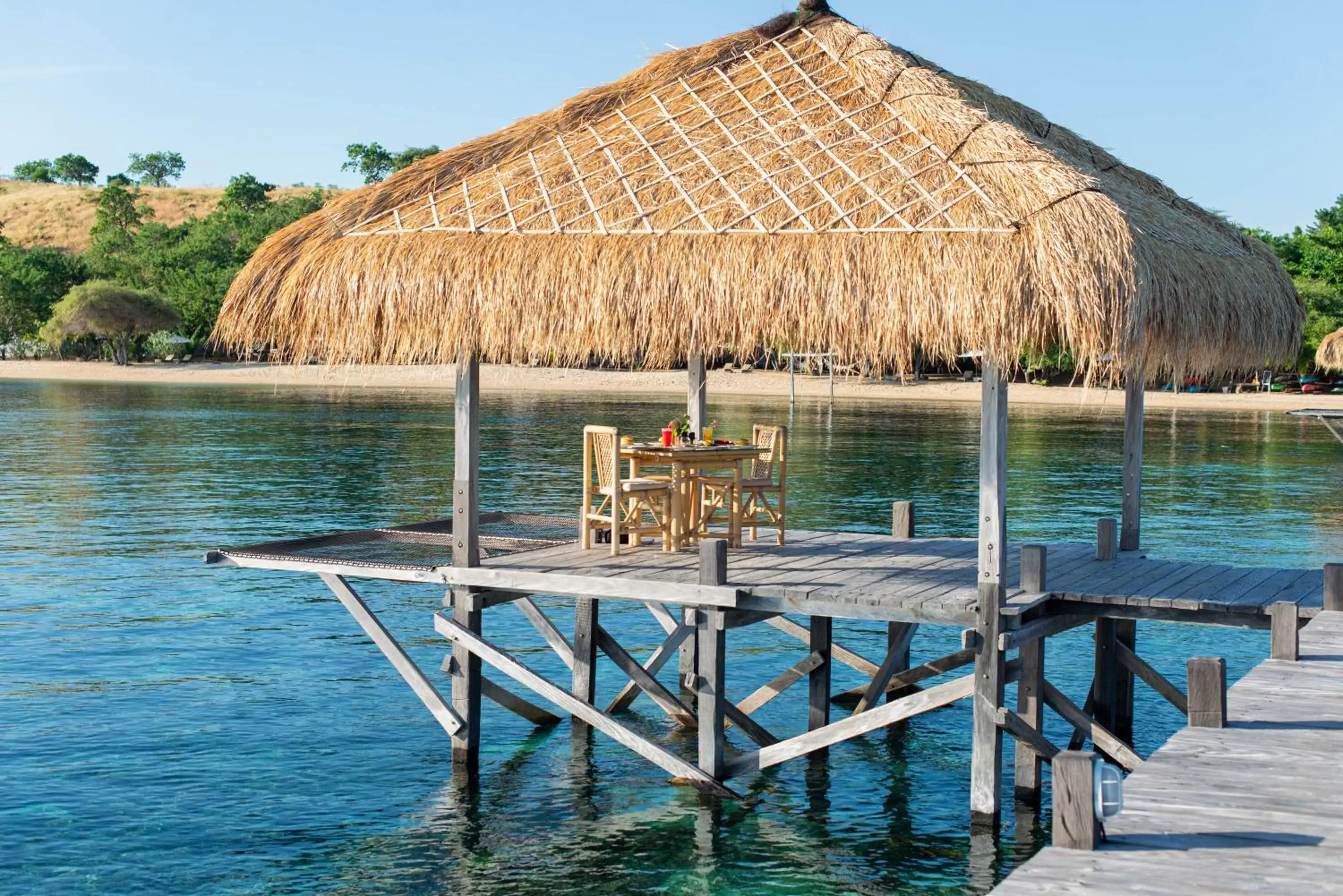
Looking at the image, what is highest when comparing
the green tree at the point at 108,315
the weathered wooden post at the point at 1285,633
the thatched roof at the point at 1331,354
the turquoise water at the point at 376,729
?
the green tree at the point at 108,315

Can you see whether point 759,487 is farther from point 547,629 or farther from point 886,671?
point 547,629

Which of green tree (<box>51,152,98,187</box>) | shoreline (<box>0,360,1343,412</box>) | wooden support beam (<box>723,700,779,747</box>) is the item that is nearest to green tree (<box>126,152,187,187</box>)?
green tree (<box>51,152,98,187</box>)

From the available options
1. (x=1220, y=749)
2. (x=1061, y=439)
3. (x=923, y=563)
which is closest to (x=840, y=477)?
(x=1061, y=439)

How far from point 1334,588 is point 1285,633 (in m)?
1.16

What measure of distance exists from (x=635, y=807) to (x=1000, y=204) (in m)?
4.44

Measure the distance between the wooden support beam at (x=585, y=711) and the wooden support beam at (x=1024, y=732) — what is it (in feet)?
5.98

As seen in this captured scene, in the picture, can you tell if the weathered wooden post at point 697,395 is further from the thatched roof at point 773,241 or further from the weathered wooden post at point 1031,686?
the weathered wooden post at point 1031,686

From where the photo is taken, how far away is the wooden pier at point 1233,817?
4.90m

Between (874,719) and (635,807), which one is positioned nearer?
(874,719)

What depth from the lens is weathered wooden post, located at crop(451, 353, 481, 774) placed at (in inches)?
396

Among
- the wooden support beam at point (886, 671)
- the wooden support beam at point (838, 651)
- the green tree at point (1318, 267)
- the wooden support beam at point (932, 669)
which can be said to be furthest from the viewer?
the green tree at point (1318, 267)

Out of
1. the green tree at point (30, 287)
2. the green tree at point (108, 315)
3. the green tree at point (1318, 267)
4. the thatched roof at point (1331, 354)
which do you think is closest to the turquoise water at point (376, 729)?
the thatched roof at point (1331, 354)

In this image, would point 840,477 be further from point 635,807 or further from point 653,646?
point 635,807

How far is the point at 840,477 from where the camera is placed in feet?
103
